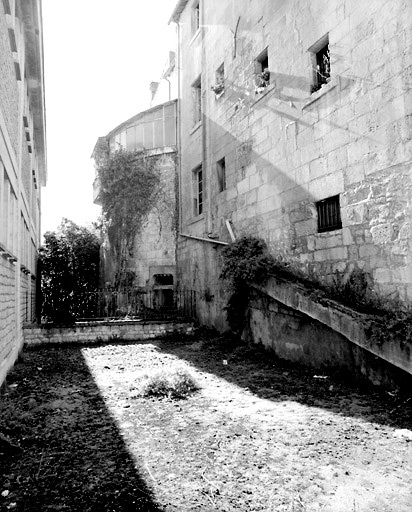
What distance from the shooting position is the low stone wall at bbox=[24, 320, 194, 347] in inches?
391

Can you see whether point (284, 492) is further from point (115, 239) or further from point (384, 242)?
point (115, 239)

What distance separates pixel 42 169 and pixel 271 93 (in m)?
12.5

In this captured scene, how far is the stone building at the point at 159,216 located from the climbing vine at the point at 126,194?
246 mm

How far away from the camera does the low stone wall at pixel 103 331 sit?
9.93 m

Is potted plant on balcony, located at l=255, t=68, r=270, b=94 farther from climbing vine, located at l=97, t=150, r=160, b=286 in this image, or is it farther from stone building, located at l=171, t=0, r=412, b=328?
climbing vine, located at l=97, t=150, r=160, b=286

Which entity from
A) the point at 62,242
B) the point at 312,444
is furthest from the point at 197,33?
the point at 312,444

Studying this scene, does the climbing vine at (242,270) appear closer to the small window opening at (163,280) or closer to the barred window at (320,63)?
the barred window at (320,63)

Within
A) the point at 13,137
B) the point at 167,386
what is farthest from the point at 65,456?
the point at 13,137

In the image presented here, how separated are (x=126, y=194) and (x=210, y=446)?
12.0m

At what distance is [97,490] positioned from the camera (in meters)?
2.84

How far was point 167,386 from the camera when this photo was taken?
548cm

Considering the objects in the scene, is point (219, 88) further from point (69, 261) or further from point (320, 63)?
point (69, 261)

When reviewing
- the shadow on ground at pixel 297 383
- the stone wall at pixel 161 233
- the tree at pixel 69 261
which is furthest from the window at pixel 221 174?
the tree at pixel 69 261

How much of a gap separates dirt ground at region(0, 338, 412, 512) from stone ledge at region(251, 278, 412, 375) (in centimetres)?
56
